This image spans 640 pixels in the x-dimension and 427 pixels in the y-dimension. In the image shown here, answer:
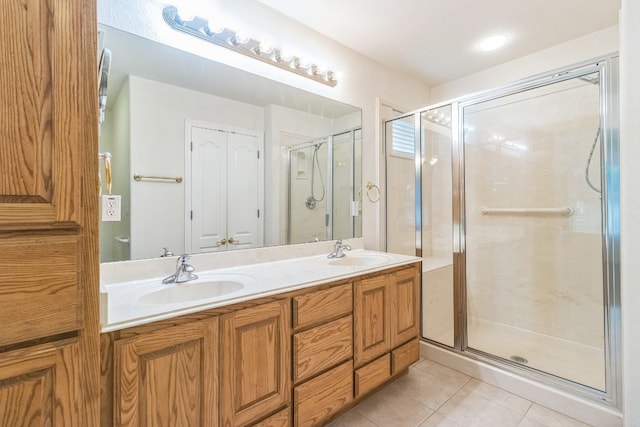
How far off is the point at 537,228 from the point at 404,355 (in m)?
1.60

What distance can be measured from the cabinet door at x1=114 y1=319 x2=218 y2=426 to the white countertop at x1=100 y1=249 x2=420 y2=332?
61 mm

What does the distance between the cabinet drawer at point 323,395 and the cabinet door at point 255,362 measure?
88 millimetres

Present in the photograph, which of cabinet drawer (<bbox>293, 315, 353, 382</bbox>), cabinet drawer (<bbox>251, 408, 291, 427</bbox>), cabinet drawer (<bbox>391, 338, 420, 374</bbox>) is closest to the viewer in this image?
cabinet drawer (<bbox>251, 408, 291, 427</bbox>)

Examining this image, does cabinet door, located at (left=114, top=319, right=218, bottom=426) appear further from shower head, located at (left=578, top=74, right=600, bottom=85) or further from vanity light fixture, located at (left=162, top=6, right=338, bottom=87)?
shower head, located at (left=578, top=74, right=600, bottom=85)

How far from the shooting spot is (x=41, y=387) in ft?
2.34

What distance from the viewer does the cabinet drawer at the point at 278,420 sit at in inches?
47.4

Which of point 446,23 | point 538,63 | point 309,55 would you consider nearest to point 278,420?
point 309,55

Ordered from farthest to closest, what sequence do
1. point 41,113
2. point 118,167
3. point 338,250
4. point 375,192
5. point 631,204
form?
point 375,192 → point 338,250 → point 118,167 → point 631,204 → point 41,113

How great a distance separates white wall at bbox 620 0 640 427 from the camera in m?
1.14

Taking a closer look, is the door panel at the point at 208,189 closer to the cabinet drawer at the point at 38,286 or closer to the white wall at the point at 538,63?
the cabinet drawer at the point at 38,286

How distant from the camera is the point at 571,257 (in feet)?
7.45

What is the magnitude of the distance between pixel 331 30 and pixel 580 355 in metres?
2.95

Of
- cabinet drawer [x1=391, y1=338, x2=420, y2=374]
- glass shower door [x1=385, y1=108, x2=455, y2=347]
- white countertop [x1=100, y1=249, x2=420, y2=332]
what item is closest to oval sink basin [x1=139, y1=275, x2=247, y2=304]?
white countertop [x1=100, y1=249, x2=420, y2=332]

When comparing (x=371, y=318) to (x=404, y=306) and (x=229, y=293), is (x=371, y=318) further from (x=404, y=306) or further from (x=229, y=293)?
(x=229, y=293)
